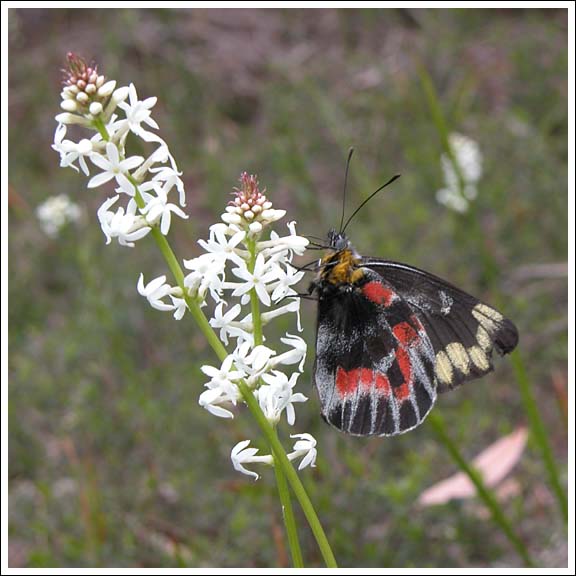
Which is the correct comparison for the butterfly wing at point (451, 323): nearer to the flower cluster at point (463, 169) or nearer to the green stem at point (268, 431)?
the green stem at point (268, 431)

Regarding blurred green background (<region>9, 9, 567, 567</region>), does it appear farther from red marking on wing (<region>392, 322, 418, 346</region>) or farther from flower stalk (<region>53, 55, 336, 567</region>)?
flower stalk (<region>53, 55, 336, 567</region>)

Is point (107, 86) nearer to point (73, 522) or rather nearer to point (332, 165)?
point (73, 522)

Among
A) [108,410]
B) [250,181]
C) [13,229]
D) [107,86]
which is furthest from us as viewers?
[13,229]

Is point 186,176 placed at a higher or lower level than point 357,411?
higher

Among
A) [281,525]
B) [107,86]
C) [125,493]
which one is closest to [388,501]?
[281,525]

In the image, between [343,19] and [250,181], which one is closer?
[250,181]

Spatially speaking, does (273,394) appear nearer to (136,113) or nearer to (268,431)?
(268,431)

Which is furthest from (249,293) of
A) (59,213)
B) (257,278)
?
(59,213)
